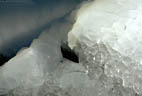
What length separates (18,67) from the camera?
1.44 metres

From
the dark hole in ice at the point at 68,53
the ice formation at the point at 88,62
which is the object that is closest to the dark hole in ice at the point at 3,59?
the ice formation at the point at 88,62

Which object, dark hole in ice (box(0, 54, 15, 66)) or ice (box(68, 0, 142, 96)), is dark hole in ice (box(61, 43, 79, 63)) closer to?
ice (box(68, 0, 142, 96))

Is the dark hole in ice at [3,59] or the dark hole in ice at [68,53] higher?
the dark hole in ice at [68,53]

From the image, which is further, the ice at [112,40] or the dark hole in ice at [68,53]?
the dark hole in ice at [68,53]

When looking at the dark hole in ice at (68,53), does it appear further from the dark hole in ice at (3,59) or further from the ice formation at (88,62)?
the dark hole in ice at (3,59)

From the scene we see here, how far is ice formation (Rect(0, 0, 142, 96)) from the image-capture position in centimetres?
133

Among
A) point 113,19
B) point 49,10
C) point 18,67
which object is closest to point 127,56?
point 113,19

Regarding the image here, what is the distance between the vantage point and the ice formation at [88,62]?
133 centimetres

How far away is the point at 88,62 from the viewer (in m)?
1.44

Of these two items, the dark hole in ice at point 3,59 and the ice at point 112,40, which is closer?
the ice at point 112,40

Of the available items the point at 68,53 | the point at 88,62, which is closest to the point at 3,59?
the point at 68,53

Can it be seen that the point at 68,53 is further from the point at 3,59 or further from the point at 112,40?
the point at 3,59

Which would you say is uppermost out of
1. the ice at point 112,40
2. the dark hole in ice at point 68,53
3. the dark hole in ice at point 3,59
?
the ice at point 112,40

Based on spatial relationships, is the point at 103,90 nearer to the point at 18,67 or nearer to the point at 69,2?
the point at 18,67
